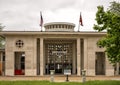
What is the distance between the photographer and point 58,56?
4934 cm

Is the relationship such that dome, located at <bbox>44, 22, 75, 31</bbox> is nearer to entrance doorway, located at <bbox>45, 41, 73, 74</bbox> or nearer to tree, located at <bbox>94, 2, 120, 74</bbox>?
entrance doorway, located at <bbox>45, 41, 73, 74</bbox>

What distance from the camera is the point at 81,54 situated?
4831cm

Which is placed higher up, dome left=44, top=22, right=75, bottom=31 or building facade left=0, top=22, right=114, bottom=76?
dome left=44, top=22, right=75, bottom=31

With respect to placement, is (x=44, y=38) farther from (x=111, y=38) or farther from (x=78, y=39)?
(x=111, y=38)

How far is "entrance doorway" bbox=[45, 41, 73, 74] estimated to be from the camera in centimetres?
4934

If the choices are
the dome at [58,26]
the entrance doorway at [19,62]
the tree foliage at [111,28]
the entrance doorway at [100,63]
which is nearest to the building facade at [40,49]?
the entrance doorway at [19,62]

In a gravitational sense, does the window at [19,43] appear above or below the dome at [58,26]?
below

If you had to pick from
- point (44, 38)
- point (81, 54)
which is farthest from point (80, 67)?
point (44, 38)

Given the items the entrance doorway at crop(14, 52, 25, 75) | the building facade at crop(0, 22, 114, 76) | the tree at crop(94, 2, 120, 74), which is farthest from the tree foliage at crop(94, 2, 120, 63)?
the entrance doorway at crop(14, 52, 25, 75)

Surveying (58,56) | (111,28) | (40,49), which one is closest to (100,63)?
(58,56)

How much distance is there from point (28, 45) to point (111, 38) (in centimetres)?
2292

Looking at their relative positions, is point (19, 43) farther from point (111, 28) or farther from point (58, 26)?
point (111, 28)

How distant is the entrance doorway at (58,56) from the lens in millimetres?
49344

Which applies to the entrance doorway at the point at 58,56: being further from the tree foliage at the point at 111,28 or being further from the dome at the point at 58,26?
the tree foliage at the point at 111,28
